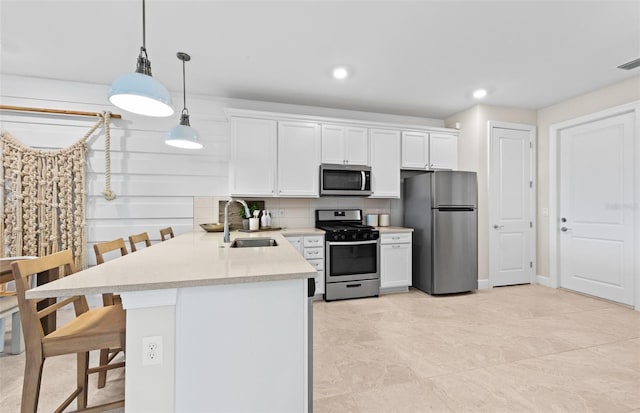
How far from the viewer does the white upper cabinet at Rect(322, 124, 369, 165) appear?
12.6ft

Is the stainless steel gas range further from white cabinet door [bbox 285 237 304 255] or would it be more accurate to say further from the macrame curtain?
the macrame curtain

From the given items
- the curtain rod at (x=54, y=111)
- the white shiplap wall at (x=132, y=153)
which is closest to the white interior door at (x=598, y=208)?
the white shiplap wall at (x=132, y=153)

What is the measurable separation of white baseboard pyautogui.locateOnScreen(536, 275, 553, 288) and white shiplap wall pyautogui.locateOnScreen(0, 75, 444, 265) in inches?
183

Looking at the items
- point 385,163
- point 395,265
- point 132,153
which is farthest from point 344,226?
point 132,153

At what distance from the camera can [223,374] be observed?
49.8 inches

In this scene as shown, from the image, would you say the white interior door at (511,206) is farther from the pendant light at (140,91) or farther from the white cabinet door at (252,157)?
the pendant light at (140,91)

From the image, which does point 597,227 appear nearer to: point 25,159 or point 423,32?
point 423,32

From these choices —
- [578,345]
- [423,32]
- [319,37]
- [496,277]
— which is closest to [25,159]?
[319,37]

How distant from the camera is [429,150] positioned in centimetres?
423

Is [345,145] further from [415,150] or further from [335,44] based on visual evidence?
[335,44]

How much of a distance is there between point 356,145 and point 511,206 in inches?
97.7

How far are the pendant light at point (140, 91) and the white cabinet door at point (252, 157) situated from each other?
196 cm

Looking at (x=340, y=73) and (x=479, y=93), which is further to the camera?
(x=479, y=93)

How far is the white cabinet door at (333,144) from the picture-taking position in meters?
3.82
